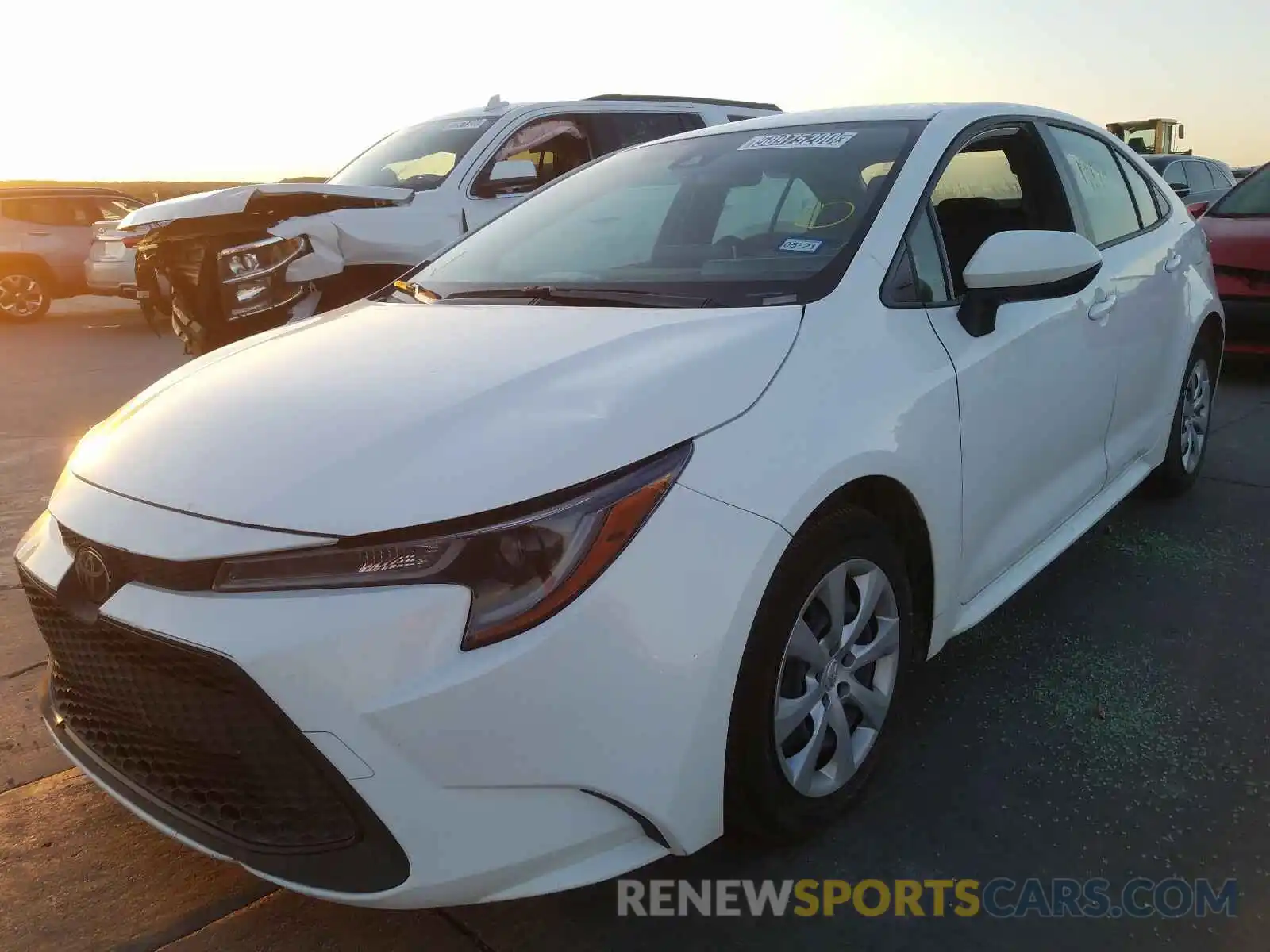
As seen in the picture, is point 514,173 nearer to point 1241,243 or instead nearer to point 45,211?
point 1241,243

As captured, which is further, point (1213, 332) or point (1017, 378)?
point (1213, 332)

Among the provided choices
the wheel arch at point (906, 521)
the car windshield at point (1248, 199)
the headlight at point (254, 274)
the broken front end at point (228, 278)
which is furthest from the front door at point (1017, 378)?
the car windshield at point (1248, 199)

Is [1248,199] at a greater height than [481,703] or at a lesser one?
lesser

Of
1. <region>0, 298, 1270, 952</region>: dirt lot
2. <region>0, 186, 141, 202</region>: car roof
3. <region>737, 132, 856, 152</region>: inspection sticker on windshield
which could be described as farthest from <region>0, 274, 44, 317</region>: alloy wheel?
<region>737, 132, 856, 152</region>: inspection sticker on windshield

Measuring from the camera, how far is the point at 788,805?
2.10 metres

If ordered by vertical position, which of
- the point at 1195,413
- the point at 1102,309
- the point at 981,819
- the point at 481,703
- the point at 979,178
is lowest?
the point at 981,819

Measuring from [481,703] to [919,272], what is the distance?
1551mm

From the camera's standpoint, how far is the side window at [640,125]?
6945 millimetres

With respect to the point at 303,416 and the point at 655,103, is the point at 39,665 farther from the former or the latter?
the point at 655,103

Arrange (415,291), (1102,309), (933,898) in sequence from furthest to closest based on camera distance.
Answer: (1102,309)
(415,291)
(933,898)

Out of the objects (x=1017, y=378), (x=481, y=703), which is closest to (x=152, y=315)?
(x=1017, y=378)

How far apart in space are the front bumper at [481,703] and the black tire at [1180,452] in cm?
289

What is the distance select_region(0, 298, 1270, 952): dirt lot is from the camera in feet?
6.65

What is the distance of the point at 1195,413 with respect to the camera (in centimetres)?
427
